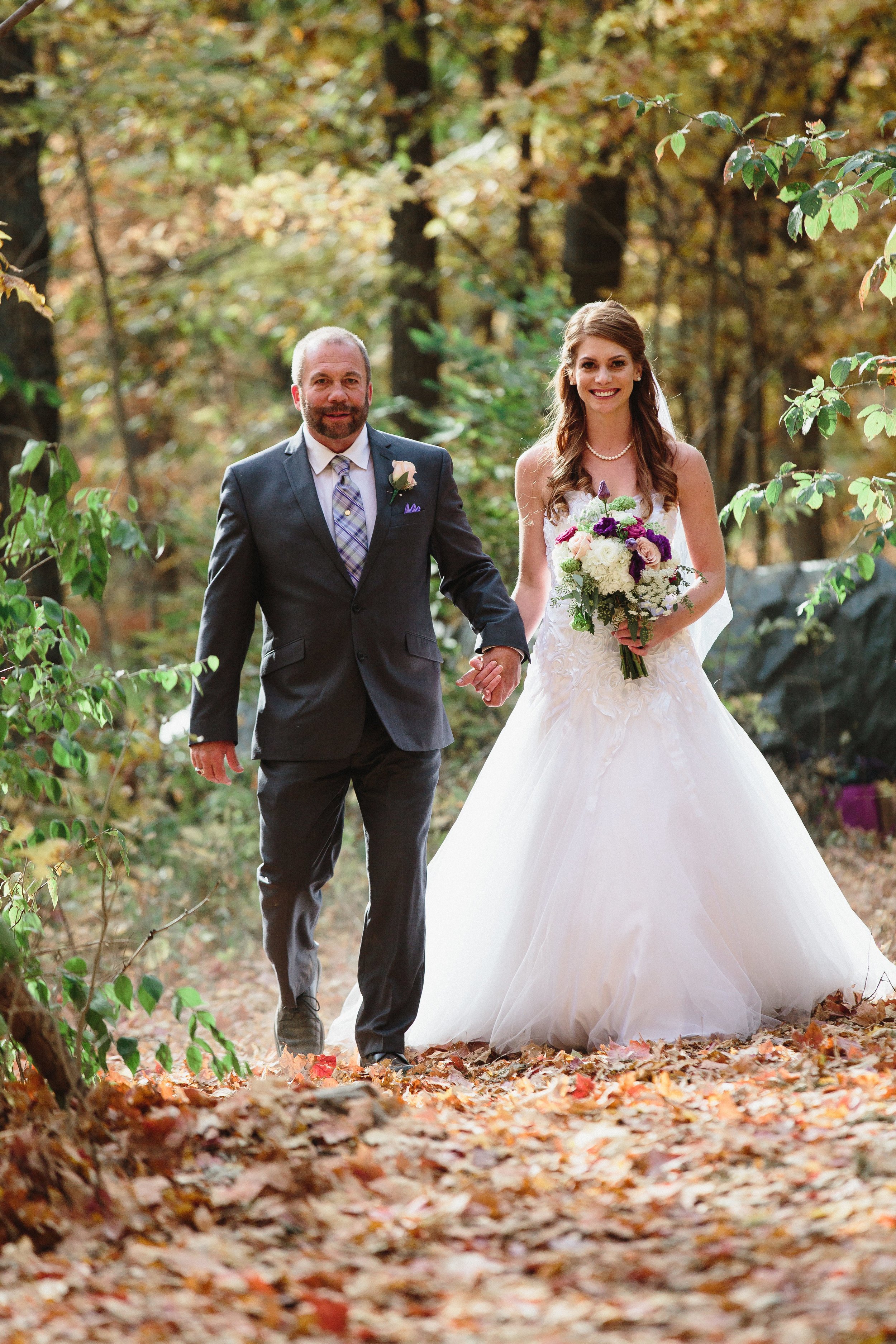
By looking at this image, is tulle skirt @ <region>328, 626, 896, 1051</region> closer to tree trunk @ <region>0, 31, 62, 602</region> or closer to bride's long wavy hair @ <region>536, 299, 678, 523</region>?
bride's long wavy hair @ <region>536, 299, 678, 523</region>

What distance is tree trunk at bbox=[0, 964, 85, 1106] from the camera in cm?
319

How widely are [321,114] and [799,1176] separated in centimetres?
1113

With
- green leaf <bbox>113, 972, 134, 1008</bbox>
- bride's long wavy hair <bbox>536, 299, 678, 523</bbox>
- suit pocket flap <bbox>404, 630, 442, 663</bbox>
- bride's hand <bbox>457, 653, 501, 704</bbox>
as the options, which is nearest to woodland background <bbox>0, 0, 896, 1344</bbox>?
green leaf <bbox>113, 972, 134, 1008</bbox>

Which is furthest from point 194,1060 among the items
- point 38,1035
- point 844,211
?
point 844,211

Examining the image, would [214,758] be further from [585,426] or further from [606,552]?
[585,426]

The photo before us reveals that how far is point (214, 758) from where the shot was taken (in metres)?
4.71

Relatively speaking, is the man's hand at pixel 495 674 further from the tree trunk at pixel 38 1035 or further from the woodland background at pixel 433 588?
the tree trunk at pixel 38 1035

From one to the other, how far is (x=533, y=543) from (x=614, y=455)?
1.60ft

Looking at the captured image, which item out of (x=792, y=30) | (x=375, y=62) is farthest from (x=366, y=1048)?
(x=375, y=62)

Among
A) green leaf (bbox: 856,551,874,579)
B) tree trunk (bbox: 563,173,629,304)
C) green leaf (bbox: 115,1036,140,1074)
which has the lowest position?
green leaf (bbox: 115,1036,140,1074)

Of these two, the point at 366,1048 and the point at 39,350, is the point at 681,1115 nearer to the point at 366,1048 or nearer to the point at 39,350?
the point at 366,1048

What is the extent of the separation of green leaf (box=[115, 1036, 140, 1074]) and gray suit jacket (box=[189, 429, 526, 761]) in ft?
4.61

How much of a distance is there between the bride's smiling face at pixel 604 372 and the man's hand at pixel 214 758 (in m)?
1.97

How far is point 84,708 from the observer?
387cm
